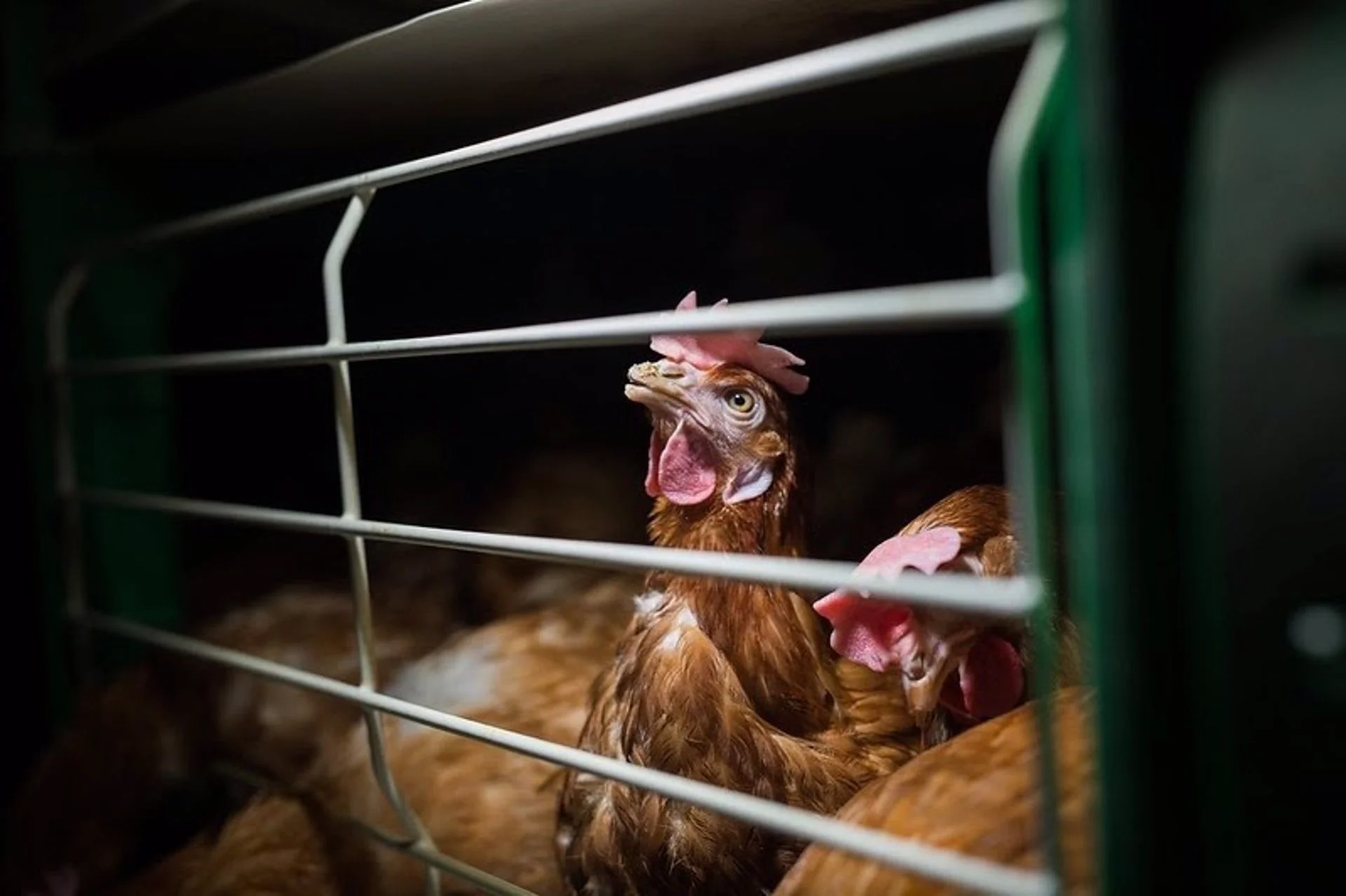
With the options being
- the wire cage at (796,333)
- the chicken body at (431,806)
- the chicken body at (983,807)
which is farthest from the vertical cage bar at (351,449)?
the chicken body at (983,807)

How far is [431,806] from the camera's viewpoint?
1.27 meters

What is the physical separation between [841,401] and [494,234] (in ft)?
2.06

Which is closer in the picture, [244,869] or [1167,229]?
[1167,229]

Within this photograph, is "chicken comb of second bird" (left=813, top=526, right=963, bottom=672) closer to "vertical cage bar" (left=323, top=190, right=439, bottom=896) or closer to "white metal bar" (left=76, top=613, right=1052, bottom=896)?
"white metal bar" (left=76, top=613, right=1052, bottom=896)

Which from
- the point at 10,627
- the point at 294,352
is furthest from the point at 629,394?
the point at 10,627

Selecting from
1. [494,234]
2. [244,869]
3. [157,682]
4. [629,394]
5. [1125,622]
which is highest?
[494,234]

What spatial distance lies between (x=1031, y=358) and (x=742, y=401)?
556 mm

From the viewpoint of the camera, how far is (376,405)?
→ 6.48 ft

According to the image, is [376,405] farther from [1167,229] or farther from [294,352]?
[1167,229]

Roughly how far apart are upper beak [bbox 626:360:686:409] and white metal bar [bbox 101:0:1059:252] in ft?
0.88

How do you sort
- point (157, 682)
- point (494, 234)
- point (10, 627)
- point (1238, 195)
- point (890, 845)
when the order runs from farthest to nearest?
point (494, 234)
point (10, 627)
point (157, 682)
point (890, 845)
point (1238, 195)

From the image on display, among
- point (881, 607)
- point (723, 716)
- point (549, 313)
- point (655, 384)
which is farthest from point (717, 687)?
point (549, 313)

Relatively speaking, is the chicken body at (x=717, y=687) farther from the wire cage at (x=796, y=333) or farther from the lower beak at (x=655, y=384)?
the wire cage at (x=796, y=333)

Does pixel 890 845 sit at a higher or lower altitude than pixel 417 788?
higher
